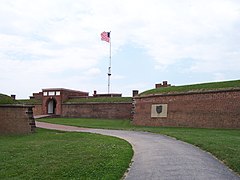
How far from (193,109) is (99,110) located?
15.8m

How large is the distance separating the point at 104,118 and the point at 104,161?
95.3 ft

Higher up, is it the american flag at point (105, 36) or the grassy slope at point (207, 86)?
the american flag at point (105, 36)

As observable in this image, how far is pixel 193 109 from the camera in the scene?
1013 inches

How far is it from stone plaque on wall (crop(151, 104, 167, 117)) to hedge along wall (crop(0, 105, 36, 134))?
1116cm

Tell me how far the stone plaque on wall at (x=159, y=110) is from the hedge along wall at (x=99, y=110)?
7.08 m

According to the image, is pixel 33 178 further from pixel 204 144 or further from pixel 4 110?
pixel 4 110

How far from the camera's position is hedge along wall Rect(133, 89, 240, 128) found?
23.0m

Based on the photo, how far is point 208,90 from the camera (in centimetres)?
2486

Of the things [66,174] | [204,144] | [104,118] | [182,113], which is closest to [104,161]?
[66,174]

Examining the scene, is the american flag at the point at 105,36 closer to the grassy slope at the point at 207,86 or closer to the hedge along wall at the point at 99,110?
the hedge along wall at the point at 99,110

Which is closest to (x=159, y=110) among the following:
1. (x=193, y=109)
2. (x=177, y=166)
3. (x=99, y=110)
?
(x=193, y=109)

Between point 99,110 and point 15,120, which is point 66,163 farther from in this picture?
point 99,110

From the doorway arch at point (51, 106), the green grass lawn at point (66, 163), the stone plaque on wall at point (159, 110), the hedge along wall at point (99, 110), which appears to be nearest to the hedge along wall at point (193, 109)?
the stone plaque on wall at point (159, 110)

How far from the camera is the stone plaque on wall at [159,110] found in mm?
28297
